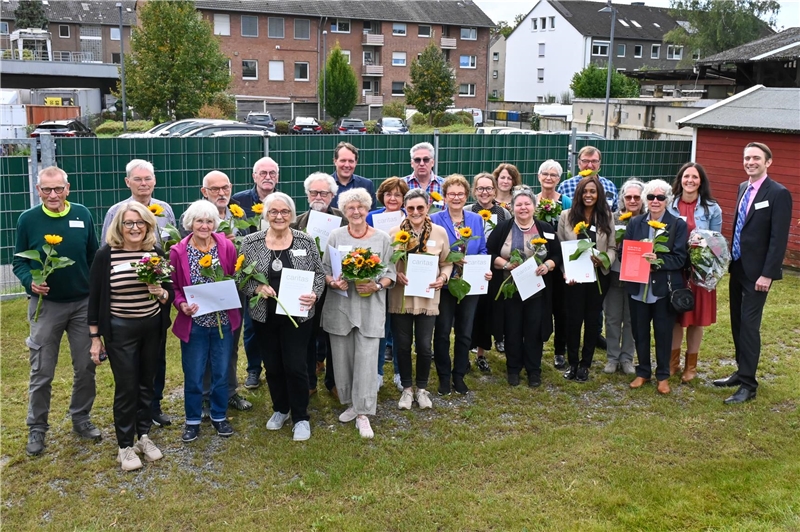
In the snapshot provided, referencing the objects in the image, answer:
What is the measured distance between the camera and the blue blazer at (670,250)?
22.0ft

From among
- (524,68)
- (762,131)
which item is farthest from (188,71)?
(524,68)

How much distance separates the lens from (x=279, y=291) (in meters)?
5.54

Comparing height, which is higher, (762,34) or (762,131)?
(762,34)

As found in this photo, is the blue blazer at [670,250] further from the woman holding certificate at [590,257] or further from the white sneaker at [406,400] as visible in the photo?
the white sneaker at [406,400]

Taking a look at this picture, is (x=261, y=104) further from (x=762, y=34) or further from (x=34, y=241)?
(x=34, y=241)

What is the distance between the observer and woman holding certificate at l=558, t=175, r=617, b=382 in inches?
274

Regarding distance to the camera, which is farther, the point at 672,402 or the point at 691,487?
the point at 672,402

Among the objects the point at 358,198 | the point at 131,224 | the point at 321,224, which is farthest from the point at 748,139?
the point at 131,224

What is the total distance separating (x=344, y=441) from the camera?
5.86 m

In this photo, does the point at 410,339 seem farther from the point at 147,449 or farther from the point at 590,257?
the point at 147,449

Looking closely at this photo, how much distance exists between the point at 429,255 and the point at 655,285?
7.56ft

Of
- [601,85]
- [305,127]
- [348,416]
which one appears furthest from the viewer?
[601,85]

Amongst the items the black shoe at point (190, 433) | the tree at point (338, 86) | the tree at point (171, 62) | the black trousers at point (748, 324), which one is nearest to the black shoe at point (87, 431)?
the black shoe at point (190, 433)

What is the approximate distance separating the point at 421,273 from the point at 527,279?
3.99 ft
